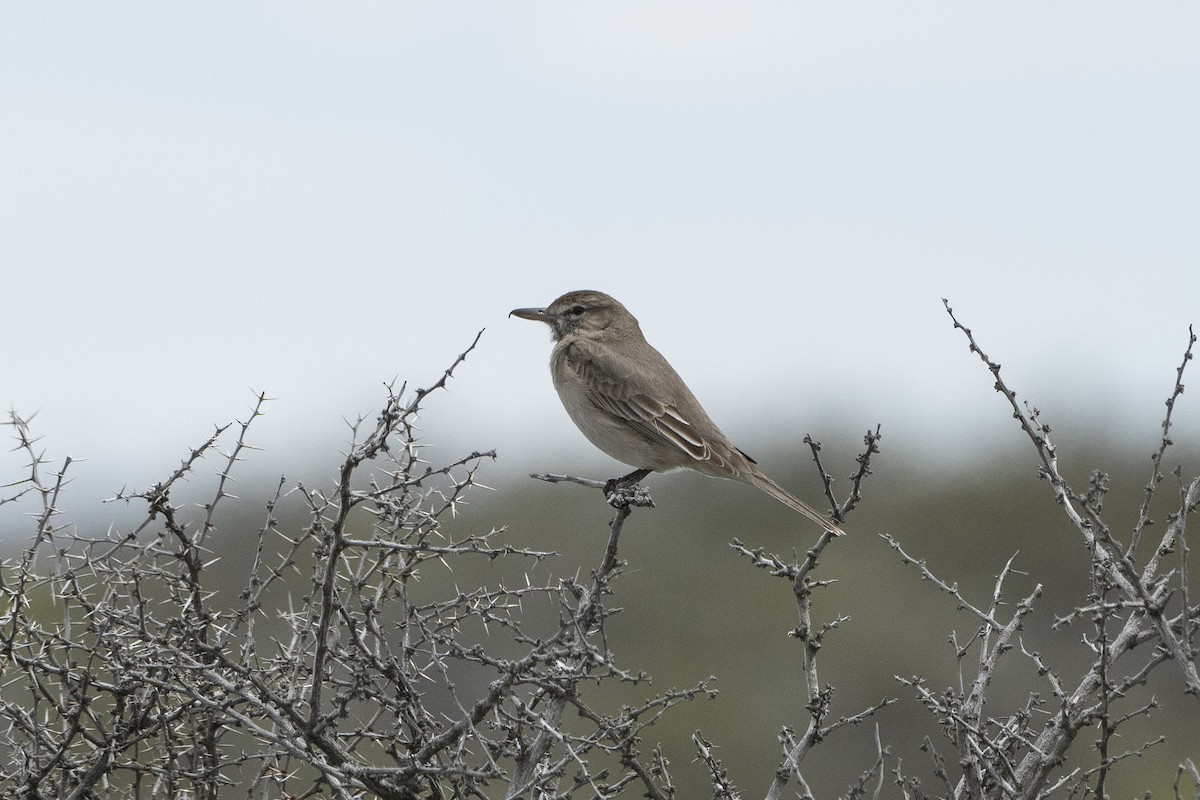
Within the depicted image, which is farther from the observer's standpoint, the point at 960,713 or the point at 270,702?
the point at 960,713

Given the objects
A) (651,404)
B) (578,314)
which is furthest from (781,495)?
(578,314)

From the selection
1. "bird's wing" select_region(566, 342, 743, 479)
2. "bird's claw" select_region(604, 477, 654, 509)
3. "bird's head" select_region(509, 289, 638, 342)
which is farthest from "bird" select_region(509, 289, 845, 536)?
"bird's claw" select_region(604, 477, 654, 509)

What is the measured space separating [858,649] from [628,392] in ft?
48.9

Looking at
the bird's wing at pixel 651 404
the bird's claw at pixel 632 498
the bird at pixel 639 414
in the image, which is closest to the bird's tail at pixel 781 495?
the bird at pixel 639 414

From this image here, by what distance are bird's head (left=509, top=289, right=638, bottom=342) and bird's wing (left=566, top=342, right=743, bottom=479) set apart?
0.46 metres

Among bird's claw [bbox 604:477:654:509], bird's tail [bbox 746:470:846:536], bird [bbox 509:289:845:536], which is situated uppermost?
bird [bbox 509:289:845:536]

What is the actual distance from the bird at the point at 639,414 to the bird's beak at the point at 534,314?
0.29 meters

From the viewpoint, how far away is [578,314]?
9.14 m

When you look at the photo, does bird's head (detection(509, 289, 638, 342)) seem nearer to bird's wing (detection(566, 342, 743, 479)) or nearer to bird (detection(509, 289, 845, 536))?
bird (detection(509, 289, 845, 536))

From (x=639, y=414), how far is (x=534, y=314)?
1.41 metres

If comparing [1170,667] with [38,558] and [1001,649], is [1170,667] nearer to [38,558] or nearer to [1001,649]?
[1001,649]

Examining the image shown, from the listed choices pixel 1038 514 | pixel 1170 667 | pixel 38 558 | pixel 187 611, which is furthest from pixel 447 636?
pixel 1038 514

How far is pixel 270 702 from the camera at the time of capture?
13.5ft

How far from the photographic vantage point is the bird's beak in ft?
30.0
